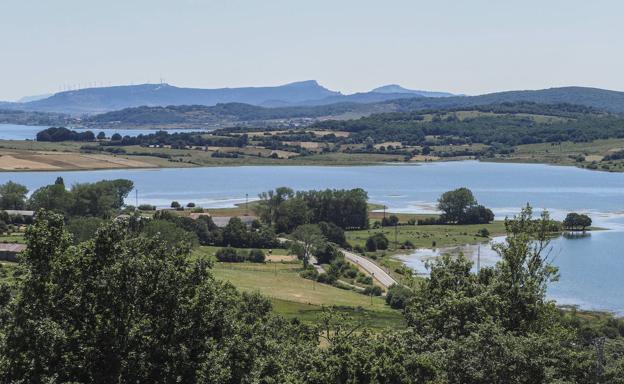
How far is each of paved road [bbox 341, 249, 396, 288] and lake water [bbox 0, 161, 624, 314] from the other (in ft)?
10.2

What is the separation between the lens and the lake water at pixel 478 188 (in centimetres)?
5416

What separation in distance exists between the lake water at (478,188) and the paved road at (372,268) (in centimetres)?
312

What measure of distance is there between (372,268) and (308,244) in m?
5.90

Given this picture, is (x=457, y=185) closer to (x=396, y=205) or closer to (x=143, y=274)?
(x=396, y=205)

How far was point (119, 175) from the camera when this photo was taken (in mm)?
118875

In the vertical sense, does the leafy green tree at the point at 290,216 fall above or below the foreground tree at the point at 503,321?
below

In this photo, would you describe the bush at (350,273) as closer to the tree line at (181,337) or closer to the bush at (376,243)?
the bush at (376,243)

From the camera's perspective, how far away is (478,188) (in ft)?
353

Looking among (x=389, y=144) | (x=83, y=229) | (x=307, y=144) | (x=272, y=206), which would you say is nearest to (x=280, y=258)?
(x=83, y=229)

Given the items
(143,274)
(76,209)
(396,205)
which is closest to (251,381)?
(143,274)

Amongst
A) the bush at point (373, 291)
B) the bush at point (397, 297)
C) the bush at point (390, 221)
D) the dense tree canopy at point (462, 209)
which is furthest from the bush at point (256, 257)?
the dense tree canopy at point (462, 209)

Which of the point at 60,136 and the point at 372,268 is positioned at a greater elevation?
the point at 60,136

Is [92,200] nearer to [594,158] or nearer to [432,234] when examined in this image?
[432,234]

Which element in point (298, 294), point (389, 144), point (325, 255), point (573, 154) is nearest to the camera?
point (298, 294)
